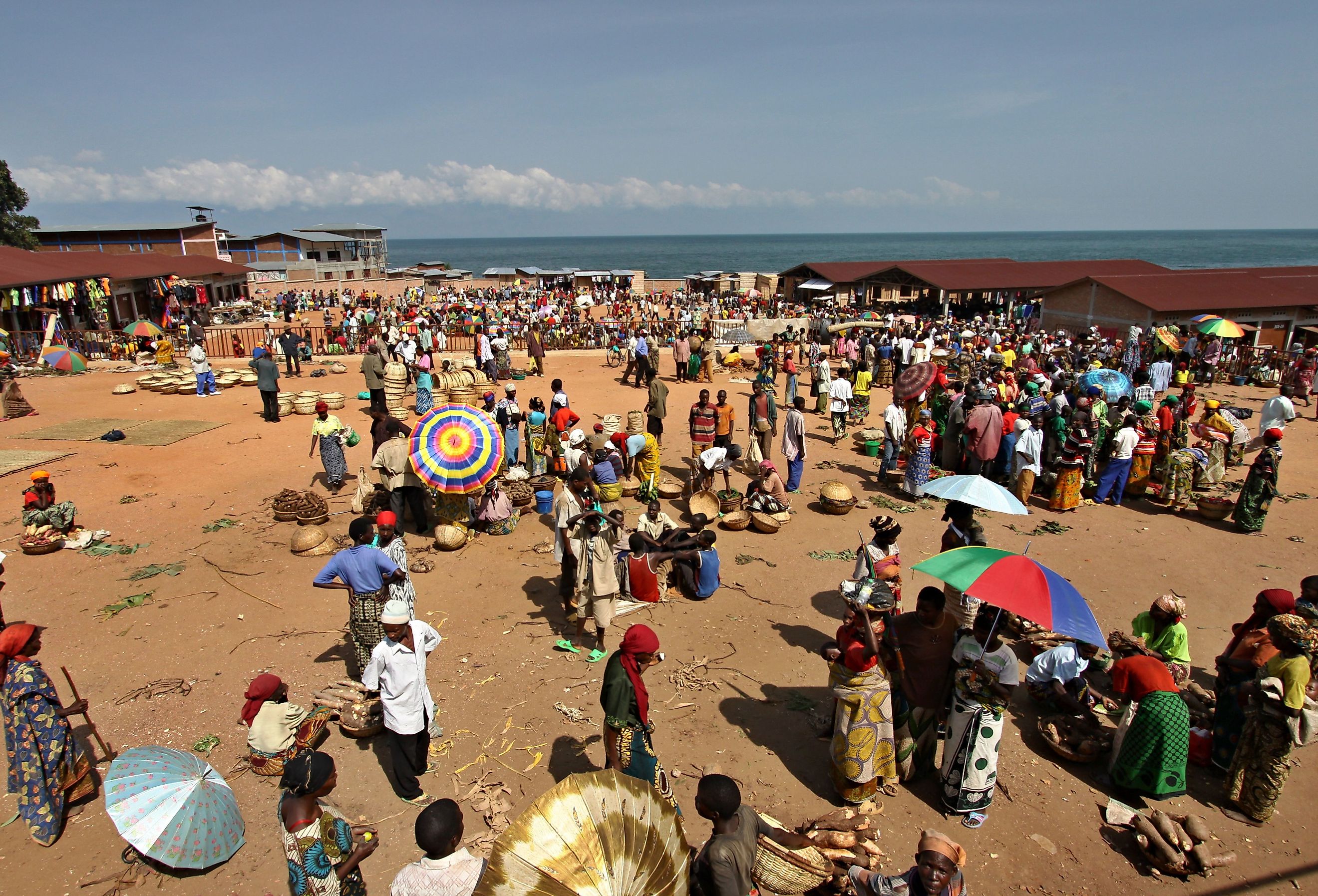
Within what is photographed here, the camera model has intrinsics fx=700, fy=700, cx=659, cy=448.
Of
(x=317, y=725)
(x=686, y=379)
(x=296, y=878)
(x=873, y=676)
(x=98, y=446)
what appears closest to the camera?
(x=296, y=878)

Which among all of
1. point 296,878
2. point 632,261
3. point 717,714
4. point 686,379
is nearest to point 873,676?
point 717,714

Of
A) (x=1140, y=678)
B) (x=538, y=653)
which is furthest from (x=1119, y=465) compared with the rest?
(x=538, y=653)

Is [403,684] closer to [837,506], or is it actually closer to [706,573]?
[706,573]

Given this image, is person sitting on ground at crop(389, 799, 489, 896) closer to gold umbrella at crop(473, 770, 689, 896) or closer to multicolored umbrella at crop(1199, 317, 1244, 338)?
gold umbrella at crop(473, 770, 689, 896)

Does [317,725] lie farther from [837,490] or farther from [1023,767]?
[837,490]

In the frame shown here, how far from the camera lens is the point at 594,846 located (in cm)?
331

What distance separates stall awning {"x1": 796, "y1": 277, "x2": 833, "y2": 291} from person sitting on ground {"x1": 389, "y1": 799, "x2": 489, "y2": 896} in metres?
37.3

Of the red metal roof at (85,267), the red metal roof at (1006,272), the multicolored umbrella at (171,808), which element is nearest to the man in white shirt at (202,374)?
the red metal roof at (85,267)

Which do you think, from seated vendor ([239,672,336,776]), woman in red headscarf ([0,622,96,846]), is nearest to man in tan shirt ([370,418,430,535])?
seated vendor ([239,672,336,776])

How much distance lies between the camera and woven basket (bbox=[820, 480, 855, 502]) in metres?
11.2

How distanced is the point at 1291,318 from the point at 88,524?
34.9 metres

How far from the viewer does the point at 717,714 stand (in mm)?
6410

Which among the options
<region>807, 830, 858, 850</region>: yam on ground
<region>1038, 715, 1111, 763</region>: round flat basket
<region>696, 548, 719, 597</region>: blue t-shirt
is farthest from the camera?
<region>696, 548, 719, 597</region>: blue t-shirt

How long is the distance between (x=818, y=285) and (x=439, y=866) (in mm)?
37979
